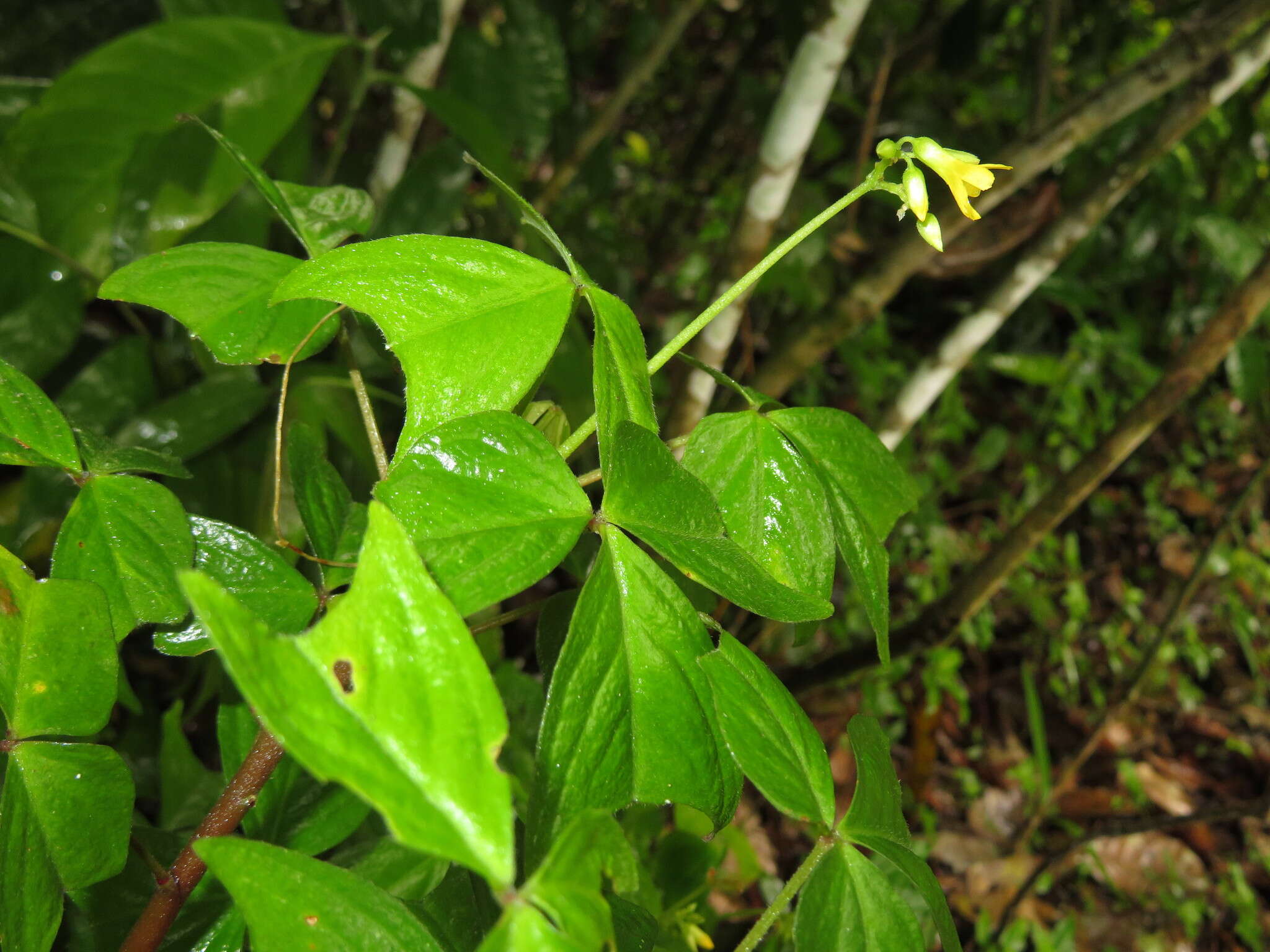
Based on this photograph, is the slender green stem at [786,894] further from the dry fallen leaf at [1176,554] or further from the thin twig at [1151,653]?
the dry fallen leaf at [1176,554]

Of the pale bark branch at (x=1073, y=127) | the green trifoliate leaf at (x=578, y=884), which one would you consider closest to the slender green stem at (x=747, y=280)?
the green trifoliate leaf at (x=578, y=884)

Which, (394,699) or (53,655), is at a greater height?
(394,699)

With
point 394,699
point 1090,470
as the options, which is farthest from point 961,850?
point 394,699

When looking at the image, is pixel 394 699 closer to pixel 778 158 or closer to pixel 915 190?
pixel 915 190

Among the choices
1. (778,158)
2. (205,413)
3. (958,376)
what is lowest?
(205,413)

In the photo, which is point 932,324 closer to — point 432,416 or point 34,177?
point 34,177

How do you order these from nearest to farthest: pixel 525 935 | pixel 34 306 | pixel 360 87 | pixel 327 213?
1. pixel 525 935
2. pixel 327 213
3. pixel 34 306
4. pixel 360 87

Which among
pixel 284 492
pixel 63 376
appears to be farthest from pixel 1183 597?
pixel 63 376

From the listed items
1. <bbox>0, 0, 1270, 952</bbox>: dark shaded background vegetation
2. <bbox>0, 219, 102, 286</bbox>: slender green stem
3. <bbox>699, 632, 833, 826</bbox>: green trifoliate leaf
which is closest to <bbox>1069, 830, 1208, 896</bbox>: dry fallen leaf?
<bbox>0, 0, 1270, 952</bbox>: dark shaded background vegetation
